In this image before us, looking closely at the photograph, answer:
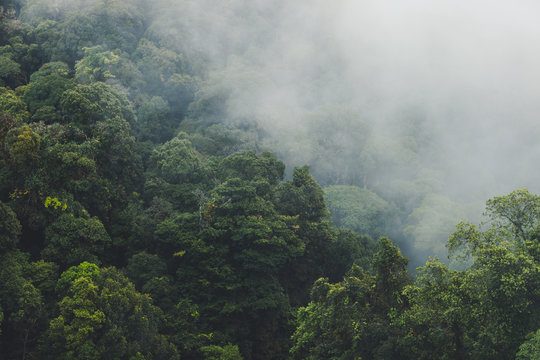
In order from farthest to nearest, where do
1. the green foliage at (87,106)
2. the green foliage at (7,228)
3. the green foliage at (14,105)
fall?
the green foliage at (14,105) → the green foliage at (87,106) → the green foliage at (7,228)

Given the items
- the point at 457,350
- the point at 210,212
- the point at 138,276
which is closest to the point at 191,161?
the point at 210,212

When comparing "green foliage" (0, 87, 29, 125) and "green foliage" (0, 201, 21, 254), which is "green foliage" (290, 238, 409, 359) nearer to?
"green foliage" (0, 201, 21, 254)

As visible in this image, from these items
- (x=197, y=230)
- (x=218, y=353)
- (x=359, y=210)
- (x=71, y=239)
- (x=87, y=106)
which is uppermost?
(x=359, y=210)

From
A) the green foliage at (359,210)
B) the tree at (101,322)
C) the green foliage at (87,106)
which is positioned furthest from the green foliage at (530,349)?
the green foliage at (359,210)

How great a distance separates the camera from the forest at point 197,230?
17.4 m

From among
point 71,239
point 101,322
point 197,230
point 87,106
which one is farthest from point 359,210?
point 101,322

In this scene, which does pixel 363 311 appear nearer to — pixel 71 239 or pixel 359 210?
pixel 71 239

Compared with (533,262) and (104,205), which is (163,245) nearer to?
(104,205)

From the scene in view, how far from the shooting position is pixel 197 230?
2864 cm

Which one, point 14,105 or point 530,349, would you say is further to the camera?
point 14,105

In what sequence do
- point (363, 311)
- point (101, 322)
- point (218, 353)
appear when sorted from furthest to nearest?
point (218, 353), point (363, 311), point (101, 322)

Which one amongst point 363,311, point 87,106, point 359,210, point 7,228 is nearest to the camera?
point 363,311

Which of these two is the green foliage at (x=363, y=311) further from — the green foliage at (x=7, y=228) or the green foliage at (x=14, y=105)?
the green foliage at (x=14, y=105)

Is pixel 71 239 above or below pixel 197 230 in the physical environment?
below
